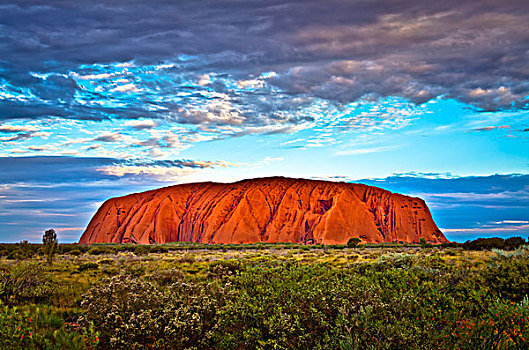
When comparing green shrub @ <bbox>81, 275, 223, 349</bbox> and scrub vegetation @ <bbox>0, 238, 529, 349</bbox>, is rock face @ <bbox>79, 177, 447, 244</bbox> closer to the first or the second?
scrub vegetation @ <bbox>0, 238, 529, 349</bbox>

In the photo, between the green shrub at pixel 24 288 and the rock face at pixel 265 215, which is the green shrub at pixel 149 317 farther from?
the rock face at pixel 265 215

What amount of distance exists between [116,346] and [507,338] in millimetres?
7059

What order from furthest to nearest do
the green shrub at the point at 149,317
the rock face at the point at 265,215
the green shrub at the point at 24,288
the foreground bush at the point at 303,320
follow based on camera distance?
the rock face at the point at 265,215 → the green shrub at the point at 24,288 → the green shrub at the point at 149,317 → the foreground bush at the point at 303,320

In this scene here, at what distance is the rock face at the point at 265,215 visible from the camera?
7256 cm

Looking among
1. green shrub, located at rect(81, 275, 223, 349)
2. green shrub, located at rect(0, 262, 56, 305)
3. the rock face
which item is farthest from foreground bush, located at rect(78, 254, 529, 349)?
the rock face

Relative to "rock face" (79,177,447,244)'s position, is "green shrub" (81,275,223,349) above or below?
below

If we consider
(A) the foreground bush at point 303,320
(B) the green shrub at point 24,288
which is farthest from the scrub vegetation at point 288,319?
(B) the green shrub at point 24,288

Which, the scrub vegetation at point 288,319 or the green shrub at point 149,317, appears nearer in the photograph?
the scrub vegetation at point 288,319

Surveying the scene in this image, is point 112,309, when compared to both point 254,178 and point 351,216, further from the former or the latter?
point 254,178

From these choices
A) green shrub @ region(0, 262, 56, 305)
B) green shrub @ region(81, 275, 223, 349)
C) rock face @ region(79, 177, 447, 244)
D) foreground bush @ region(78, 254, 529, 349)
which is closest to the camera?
foreground bush @ region(78, 254, 529, 349)

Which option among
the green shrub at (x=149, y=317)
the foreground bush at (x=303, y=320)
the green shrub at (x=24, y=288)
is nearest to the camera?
the foreground bush at (x=303, y=320)

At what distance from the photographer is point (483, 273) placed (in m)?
11.7

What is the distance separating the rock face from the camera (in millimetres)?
72562

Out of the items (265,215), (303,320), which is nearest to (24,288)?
(303,320)
